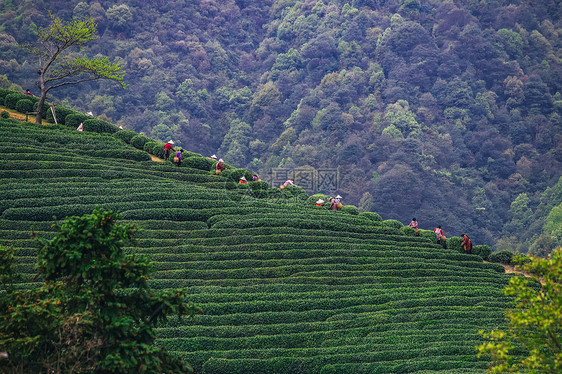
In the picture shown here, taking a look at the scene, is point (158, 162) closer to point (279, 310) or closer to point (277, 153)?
point (279, 310)

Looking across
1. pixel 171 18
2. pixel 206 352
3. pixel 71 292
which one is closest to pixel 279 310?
pixel 206 352

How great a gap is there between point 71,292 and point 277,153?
71.4 meters

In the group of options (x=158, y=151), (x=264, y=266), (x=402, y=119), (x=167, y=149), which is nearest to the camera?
(x=264, y=266)

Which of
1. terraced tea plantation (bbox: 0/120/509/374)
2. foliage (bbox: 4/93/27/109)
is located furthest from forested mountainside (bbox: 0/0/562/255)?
terraced tea plantation (bbox: 0/120/509/374)

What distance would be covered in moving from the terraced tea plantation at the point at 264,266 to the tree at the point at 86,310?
3087mm

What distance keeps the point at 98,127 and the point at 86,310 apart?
2637 centimetres

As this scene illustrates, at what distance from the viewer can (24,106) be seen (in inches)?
1532

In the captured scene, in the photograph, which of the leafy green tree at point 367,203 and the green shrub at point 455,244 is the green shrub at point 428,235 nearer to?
the green shrub at point 455,244

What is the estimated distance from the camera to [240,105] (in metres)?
93.6

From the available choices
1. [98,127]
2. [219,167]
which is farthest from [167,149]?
[98,127]

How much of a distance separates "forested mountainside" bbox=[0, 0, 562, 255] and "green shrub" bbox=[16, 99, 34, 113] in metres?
39.0

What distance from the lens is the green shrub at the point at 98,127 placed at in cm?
3809

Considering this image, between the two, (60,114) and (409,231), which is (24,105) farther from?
(409,231)

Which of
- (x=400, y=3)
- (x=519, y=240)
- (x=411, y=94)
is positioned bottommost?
(x=519, y=240)
